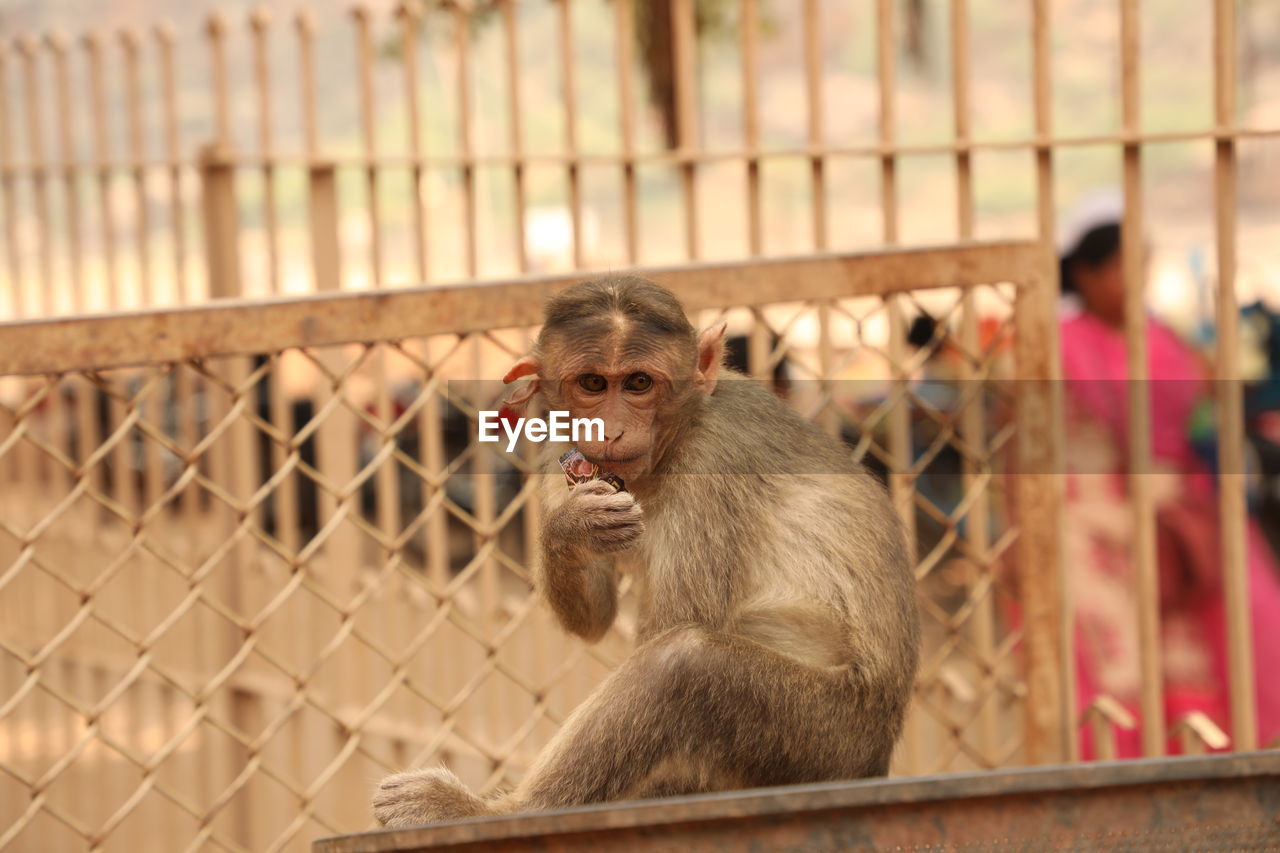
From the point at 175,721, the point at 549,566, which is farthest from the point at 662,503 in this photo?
the point at 175,721

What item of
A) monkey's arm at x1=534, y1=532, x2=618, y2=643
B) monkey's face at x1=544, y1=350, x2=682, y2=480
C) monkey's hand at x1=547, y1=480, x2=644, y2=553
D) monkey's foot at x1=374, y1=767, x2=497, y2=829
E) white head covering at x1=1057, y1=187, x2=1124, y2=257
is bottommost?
monkey's foot at x1=374, y1=767, x2=497, y2=829

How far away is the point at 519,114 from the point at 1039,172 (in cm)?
162

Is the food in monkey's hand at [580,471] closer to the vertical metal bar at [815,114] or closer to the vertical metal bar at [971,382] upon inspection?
the vertical metal bar at [971,382]

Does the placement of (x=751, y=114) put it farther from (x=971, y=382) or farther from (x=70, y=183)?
(x=70, y=183)

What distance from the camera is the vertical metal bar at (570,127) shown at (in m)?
3.88

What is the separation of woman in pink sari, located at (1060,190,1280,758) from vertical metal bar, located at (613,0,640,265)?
4.91 ft

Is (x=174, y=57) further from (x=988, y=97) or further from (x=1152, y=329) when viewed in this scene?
(x=988, y=97)

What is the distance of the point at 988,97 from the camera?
44875mm

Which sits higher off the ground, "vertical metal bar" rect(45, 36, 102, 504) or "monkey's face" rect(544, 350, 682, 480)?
"vertical metal bar" rect(45, 36, 102, 504)

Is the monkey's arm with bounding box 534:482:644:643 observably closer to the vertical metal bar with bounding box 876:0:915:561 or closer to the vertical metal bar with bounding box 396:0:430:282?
the vertical metal bar with bounding box 876:0:915:561

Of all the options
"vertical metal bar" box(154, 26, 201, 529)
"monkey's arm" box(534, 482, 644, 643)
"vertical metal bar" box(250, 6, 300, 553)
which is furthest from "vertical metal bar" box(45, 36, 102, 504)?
"monkey's arm" box(534, 482, 644, 643)

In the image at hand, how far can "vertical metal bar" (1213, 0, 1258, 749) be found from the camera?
3107 mm

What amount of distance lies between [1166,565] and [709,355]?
2.86 m

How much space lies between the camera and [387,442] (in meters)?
2.59
